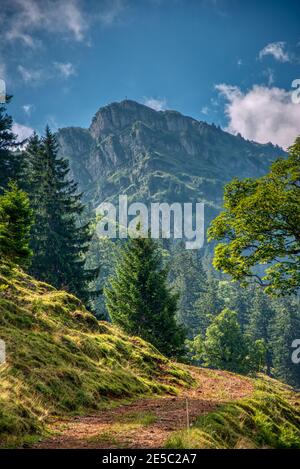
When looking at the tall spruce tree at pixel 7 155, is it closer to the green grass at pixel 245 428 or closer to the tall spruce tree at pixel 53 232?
the tall spruce tree at pixel 53 232

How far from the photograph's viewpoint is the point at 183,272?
11688 cm

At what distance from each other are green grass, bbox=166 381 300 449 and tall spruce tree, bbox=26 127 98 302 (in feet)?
80.8

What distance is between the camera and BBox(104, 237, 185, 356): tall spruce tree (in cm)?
2798

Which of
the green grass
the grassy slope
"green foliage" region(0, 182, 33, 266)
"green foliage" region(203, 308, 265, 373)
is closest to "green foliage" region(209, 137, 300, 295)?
the grassy slope

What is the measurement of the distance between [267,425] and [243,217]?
8963mm

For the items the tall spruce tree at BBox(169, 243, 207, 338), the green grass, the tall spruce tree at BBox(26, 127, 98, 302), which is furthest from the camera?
the tall spruce tree at BBox(169, 243, 207, 338)

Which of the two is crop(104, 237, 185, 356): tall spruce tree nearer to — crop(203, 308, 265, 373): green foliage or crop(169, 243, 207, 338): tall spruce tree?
crop(203, 308, 265, 373): green foliage

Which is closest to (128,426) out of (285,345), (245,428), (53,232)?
(245,428)

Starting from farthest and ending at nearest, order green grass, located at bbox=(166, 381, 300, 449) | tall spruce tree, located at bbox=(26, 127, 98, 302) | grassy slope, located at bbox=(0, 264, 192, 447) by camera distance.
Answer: tall spruce tree, located at bbox=(26, 127, 98, 302)
grassy slope, located at bbox=(0, 264, 192, 447)
green grass, located at bbox=(166, 381, 300, 449)

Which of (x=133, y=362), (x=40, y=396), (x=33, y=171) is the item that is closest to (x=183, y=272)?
(x=33, y=171)

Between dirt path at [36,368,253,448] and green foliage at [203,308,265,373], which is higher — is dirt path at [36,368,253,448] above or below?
above
